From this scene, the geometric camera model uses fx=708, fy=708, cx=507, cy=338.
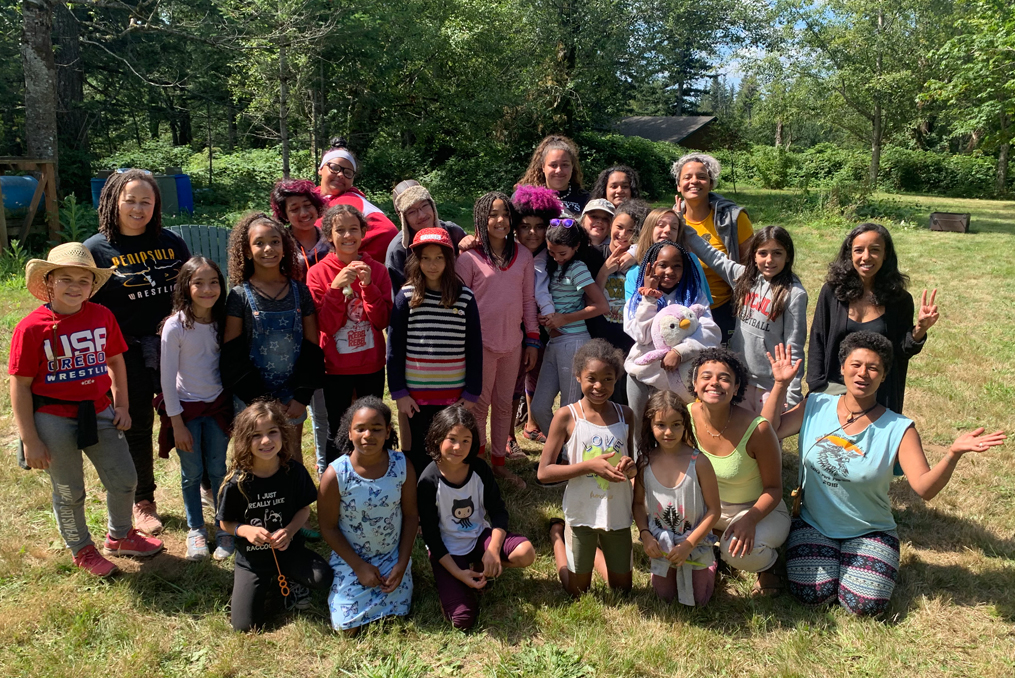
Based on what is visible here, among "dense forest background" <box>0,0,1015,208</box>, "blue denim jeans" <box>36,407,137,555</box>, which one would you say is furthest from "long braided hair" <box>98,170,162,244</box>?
"dense forest background" <box>0,0,1015,208</box>

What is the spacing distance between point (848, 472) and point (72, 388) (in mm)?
3584

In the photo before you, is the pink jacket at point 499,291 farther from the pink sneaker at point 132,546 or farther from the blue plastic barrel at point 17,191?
the blue plastic barrel at point 17,191

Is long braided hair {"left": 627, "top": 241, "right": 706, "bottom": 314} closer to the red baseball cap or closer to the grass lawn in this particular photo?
the red baseball cap

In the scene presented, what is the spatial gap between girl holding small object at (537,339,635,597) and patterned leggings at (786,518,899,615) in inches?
32.3

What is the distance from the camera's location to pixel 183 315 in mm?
3412

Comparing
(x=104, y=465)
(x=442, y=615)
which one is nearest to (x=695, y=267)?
(x=442, y=615)

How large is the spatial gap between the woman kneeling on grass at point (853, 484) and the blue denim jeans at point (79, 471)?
319cm

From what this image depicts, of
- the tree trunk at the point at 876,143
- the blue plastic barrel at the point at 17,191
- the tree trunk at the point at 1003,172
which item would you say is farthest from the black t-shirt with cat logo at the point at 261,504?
the tree trunk at the point at 1003,172

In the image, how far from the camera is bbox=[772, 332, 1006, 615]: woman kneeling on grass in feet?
10.5

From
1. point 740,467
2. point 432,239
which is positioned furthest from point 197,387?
point 740,467

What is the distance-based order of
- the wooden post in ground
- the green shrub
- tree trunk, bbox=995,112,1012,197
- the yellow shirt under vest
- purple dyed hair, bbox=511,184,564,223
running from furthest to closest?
1. the green shrub
2. tree trunk, bbox=995,112,1012,197
3. the wooden post in ground
4. the yellow shirt under vest
5. purple dyed hair, bbox=511,184,564,223

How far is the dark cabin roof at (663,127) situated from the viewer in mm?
37219

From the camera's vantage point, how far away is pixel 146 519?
3.89 metres

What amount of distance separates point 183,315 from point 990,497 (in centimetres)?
474
